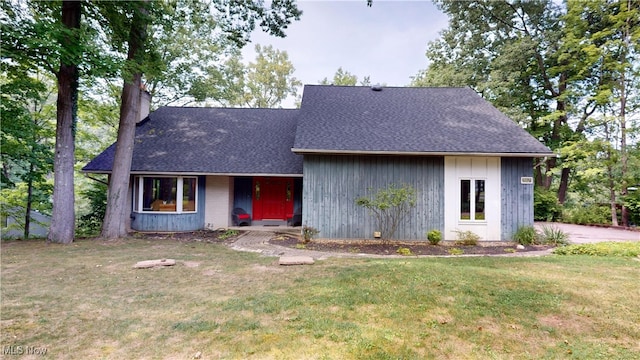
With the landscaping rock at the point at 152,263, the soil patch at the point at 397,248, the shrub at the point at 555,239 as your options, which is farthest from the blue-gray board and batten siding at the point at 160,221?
the shrub at the point at 555,239

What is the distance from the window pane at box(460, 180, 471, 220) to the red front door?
654 cm

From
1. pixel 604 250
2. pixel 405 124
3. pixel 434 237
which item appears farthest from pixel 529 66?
pixel 434 237

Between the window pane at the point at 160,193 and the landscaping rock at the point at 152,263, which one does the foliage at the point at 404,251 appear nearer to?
the landscaping rock at the point at 152,263

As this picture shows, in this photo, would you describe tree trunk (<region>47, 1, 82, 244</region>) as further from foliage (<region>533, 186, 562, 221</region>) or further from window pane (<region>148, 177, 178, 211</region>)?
foliage (<region>533, 186, 562, 221</region>)

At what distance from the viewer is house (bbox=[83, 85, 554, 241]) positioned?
925 cm

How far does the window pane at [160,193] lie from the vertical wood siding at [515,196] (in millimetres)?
11420

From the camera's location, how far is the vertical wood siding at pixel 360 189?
9.31 m

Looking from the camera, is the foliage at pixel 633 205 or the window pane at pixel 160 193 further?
the foliage at pixel 633 205

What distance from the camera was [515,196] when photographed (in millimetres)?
9234

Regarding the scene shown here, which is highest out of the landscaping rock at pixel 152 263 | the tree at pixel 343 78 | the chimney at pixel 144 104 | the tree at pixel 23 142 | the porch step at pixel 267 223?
the tree at pixel 343 78

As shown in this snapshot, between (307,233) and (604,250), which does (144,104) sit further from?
(604,250)

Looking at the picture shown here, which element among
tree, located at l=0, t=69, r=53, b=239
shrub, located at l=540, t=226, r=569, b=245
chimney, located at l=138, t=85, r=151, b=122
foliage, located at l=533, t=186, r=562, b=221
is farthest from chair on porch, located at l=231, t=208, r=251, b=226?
foliage, located at l=533, t=186, r=562, b=221

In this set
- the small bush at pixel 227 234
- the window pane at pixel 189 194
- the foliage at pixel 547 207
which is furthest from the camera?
the foliage at pixel 547 207

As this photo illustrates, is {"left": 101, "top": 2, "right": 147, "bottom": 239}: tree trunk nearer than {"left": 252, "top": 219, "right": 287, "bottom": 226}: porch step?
Yes
